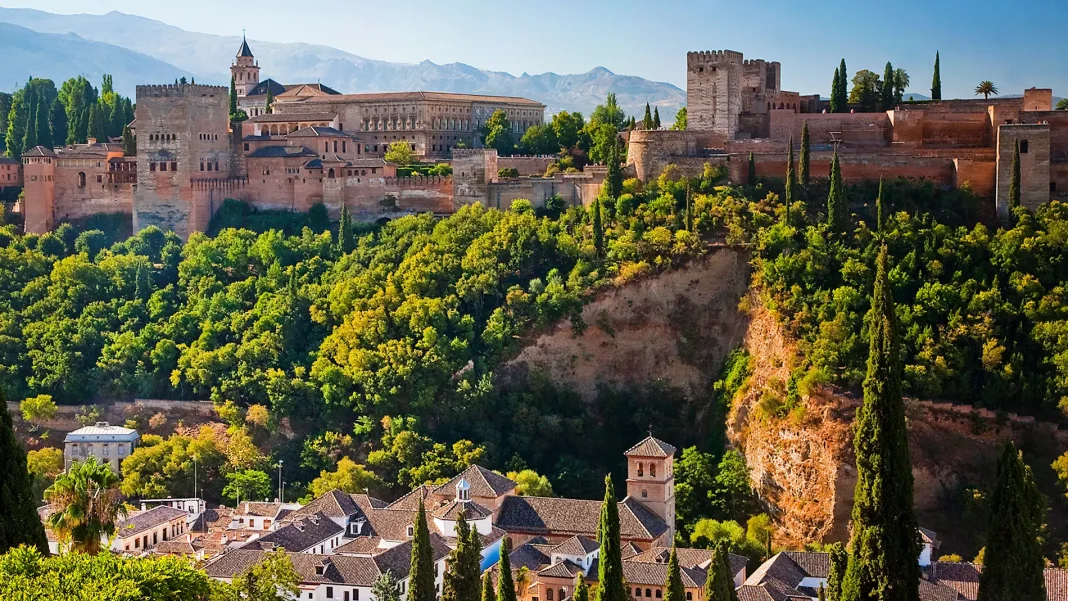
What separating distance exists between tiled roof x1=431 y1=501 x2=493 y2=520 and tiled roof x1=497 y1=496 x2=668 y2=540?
0.83 m

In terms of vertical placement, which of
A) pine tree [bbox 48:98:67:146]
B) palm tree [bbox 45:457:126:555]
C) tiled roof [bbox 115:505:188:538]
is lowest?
tiled roof [bbox 115:505:188:538]

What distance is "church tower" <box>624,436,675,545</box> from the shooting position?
4625 centimetres

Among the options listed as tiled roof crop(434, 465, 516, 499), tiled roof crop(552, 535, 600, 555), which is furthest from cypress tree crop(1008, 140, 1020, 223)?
tiled roof crop(552, 535, 600, 555)

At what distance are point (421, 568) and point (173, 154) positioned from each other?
31.4 meters

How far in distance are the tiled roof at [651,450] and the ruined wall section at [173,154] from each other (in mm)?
23465

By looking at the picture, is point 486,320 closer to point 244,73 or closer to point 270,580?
point 270,580

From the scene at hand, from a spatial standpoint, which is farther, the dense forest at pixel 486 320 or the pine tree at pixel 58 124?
the pine tree at pixel 58 124

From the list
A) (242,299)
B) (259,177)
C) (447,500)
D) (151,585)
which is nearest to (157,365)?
(242,299)

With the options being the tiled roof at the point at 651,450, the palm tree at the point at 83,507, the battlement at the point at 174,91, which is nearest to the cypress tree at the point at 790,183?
the tiled roof at the point at 651,450

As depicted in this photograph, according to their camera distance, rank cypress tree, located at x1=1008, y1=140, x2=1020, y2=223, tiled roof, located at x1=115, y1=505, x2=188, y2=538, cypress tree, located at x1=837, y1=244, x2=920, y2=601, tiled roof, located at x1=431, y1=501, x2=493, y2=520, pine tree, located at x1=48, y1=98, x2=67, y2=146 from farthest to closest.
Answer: pine tree, located at x1=48, y1=98, x2=67, y2=146 → cypress tree, located at x1=1008, y1=140, x2=1020, y2=223 → tiled roof, located at x1=115, y1=505, x2=188, y2=538 → tiled roof, located at x1=431, y1=501, x2=493, y2=520 → cypress tree, located at x1=837, y1=244, x2=920, y2=601

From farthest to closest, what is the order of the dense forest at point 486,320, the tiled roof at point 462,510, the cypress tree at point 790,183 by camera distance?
the cypress tree at point 790,183, the dense forest at point 486,320, the tiled roof at point 462,510

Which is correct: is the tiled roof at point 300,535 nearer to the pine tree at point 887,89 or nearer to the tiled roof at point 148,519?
the tiled roof at point 148,519

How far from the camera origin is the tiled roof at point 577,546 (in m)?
42.5

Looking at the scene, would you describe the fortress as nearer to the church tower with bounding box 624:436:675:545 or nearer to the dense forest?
the dense forest
